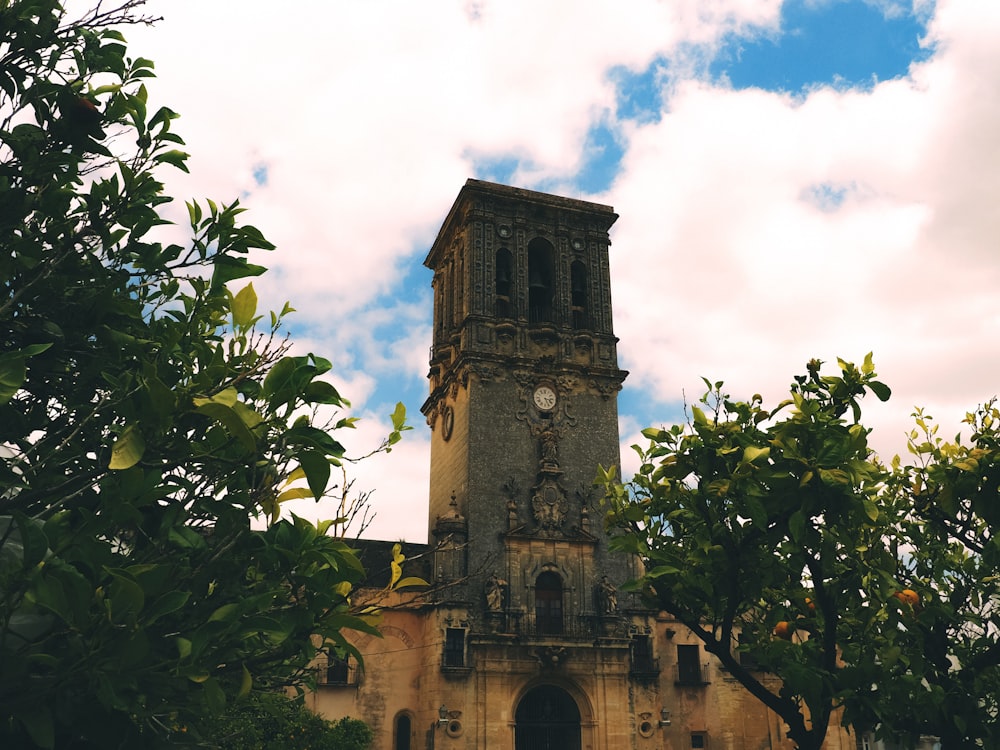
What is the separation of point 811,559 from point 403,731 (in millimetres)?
24647

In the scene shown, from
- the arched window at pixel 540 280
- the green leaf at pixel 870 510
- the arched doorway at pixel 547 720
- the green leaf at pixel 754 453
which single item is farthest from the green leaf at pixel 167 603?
the arched window at pixel 540 280

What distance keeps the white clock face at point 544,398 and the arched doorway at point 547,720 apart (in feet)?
35.2

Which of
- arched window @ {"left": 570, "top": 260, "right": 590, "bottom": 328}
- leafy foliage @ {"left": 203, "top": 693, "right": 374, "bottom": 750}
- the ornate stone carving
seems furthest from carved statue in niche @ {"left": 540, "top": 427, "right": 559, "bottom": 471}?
leafy foliage @ {"left": 203, "top": 693, "right": 374, "bottom": 750}

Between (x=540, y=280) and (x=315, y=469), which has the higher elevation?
(x=540, y=280)

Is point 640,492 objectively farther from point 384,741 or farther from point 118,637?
point 384,741

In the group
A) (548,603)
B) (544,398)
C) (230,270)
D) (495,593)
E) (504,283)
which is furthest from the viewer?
(504,283)

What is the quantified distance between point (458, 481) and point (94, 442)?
2840cm

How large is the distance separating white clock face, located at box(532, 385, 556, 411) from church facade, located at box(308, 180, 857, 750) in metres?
0.07

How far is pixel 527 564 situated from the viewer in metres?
31.2

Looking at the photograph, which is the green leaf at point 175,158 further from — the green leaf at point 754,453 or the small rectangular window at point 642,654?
the small rectangular window at point 642,654

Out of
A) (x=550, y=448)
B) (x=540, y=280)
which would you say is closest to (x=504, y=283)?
(x=540, y=280)

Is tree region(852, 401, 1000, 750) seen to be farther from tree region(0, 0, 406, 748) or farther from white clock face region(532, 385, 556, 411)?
white clock face region(532, 385, 556, 411)

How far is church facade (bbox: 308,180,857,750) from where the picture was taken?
29.4m

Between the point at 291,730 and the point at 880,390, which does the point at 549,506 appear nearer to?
the point at 291,730
